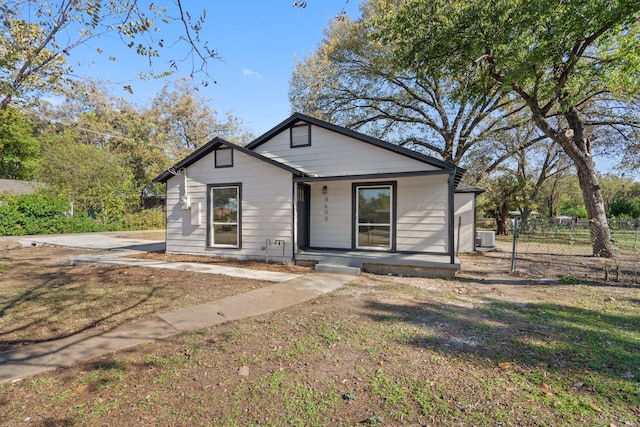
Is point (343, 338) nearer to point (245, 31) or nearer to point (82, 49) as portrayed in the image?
point (245, 31)

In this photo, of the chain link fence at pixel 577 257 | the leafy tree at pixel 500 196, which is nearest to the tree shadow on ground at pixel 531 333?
the chain link fence at pixel 577 257

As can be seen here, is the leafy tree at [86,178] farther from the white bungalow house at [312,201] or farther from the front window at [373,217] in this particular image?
the front window at [373,217]

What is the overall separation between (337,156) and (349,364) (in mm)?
6886

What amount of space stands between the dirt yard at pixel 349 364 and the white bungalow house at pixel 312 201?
2.99 metres

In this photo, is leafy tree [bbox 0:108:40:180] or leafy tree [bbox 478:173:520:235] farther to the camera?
leafy tree [bbox 0:108:40:180]

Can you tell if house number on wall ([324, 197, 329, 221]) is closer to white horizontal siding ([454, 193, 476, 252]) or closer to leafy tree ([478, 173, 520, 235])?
white horizontal siding ([454, 193, 476, 252])

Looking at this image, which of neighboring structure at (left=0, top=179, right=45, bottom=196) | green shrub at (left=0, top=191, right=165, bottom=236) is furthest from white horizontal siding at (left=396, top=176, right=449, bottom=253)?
neighboring structure at (left=0, top=179, right=45, bottom=196)

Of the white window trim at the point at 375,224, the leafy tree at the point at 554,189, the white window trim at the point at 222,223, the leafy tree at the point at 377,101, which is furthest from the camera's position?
the leafy tree at the point at 554,189

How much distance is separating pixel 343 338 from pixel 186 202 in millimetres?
7581

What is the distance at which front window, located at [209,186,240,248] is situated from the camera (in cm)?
921

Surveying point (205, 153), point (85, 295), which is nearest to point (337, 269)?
A: point (85, 295)

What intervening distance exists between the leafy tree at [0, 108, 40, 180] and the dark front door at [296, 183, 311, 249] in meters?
26.6

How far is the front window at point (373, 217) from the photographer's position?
8930 mm

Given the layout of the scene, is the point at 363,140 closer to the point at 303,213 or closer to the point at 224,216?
the point at 303,213
